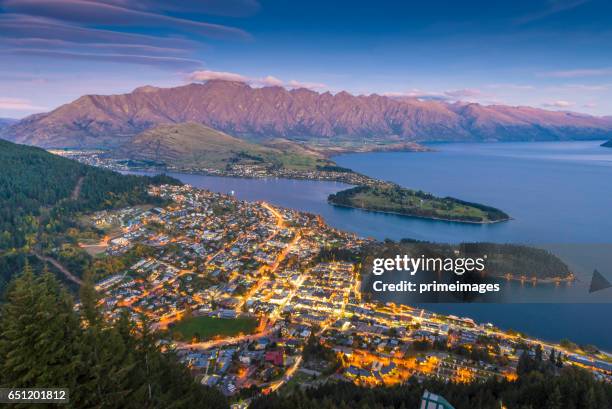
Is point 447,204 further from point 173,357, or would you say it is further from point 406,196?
point 173,357

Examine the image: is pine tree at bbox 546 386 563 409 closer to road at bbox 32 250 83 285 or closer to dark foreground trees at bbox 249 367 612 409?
dark foreground trees at bbox 249 367 612 409

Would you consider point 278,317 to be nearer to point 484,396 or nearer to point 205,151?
point 484,396

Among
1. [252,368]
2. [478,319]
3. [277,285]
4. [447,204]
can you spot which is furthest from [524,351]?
[447,204]

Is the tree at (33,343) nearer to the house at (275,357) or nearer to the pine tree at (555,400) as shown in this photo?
the pine tree at (555,400)

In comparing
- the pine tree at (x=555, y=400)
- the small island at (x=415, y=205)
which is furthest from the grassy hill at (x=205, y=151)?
the pine tree at (x=555, y=400)

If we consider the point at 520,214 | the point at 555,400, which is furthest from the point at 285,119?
the point at 555,400
